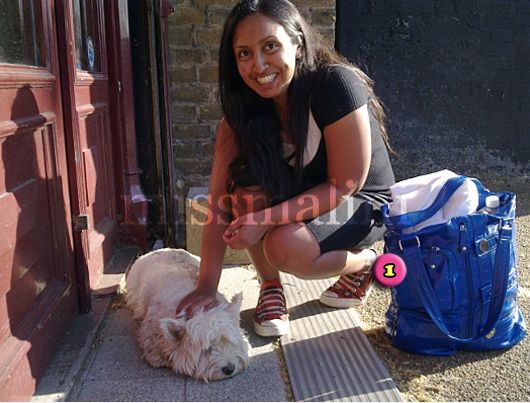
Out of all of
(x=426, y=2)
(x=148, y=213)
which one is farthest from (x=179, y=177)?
(x=426, y=2)

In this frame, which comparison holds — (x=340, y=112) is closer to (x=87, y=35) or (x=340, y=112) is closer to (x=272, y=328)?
(x=272, y=328)

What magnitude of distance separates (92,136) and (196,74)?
40.6 inches

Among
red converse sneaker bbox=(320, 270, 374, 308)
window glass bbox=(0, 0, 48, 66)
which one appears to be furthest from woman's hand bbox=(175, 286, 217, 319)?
window glass bbox=(0, 0, 48, 66)

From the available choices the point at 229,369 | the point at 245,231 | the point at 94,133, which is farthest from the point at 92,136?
the point at 229,369

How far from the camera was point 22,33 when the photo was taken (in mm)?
2377

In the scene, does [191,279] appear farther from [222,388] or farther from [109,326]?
[222,388]

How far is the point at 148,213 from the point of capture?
411 centimetres

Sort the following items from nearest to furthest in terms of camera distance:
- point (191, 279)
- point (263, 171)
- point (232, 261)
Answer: point (263, 171)
point (191, 279)
point (232, 261)

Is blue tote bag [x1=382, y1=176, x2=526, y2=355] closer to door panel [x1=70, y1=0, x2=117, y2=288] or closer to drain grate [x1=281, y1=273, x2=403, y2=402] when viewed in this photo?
drain grate [x1=281, y1=273, x2=403, y2=402]

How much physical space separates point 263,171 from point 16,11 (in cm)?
125

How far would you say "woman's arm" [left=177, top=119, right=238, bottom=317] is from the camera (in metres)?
2.60

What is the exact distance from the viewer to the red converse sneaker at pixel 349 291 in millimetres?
3018

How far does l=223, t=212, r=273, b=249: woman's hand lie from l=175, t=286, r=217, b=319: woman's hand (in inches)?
9.6

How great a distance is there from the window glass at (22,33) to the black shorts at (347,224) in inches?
56.2
